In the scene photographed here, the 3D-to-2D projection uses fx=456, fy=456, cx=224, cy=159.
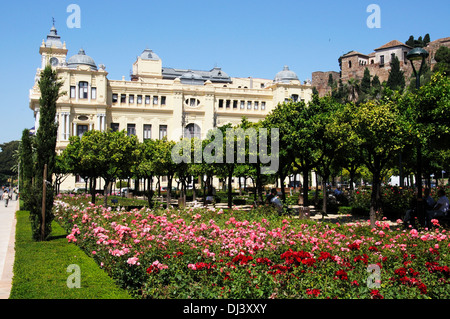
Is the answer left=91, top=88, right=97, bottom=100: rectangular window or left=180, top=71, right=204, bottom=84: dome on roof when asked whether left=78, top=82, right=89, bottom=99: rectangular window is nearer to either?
left=91, top=88, right=97, bottom=100: rectangular window

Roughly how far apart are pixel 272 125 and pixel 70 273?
15.0m

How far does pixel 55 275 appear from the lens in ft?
30.1

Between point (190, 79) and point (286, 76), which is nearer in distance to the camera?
point (286, 76)

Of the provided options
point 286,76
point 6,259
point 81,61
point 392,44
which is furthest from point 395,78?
point 6,259

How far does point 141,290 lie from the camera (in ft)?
25.0

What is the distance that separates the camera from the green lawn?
25.3ft

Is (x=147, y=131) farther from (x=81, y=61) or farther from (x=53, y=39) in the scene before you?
(x=53, y=39)

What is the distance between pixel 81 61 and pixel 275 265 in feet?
187

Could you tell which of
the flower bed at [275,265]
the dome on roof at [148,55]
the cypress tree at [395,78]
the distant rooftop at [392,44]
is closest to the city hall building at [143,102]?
the dome on roof at [148,55]

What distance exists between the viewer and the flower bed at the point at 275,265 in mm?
6379

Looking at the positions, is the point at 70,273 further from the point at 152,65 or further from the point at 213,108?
the point at 152,65

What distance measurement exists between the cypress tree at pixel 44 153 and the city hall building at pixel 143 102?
4256cm

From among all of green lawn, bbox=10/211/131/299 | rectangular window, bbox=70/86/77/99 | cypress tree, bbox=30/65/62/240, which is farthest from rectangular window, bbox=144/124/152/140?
green lawn, bbox=10/211/131/299
